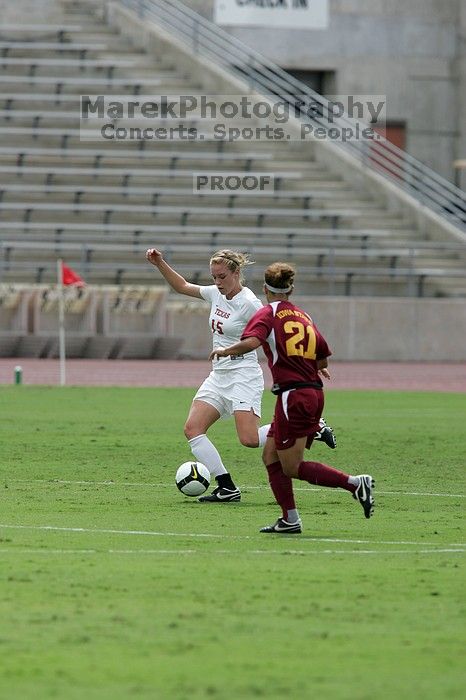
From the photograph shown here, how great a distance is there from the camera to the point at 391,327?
38.0 metres

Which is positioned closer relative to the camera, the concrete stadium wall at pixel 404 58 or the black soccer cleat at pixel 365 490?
the black soccer cleat at pixel 365 490

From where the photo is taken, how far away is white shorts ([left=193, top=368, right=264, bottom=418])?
13.5m

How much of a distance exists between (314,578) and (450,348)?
1165 inches

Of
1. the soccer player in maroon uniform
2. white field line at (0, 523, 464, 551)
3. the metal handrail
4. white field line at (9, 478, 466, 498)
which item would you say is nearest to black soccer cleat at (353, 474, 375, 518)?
the soccer player in maroon uniform

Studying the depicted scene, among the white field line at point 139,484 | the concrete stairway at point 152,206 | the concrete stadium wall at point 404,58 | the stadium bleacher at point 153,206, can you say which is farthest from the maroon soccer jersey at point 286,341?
the concrete stadium wall at point 404,58

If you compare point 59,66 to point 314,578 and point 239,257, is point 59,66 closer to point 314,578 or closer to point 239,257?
point 239,257

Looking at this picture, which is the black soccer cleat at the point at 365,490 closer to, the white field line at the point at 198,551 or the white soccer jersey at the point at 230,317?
the white field line at the point at 198,551

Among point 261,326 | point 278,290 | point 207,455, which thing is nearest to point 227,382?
point 207,455

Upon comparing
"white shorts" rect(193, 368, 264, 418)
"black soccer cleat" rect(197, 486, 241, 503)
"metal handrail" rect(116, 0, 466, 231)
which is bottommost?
"black soccer cleat" rect(197, 486, 241, 503)

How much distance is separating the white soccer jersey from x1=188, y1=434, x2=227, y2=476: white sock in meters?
0.63

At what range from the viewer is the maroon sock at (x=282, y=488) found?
11023 mm

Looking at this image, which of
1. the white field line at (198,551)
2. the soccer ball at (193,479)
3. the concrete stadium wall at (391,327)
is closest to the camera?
the white field line at (198,551)

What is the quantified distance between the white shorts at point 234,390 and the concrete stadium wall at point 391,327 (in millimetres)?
23664

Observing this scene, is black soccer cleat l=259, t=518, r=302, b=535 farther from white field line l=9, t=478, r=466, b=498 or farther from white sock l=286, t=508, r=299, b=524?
white field line l=9, t=478, r=466, b=498
